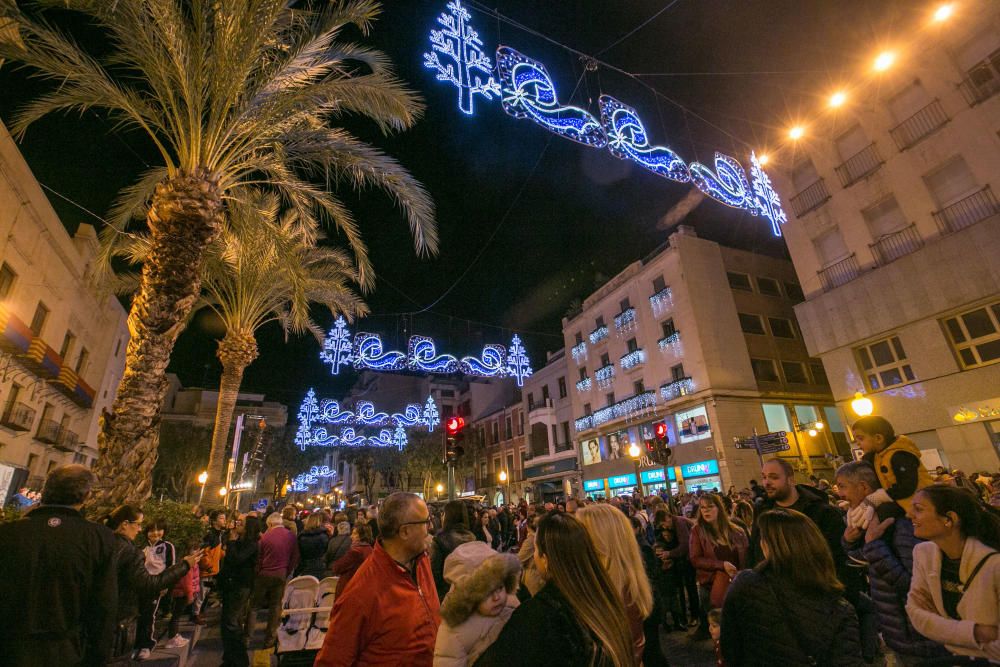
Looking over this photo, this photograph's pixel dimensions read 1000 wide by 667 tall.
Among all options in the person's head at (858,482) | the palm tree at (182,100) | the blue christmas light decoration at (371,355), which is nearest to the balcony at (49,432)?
the blue christmas light decoration at (371,355)

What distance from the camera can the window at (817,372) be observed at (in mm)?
25016

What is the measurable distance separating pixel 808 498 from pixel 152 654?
8.03 meters

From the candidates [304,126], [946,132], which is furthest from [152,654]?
[946,132]

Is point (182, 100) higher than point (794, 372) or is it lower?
higher

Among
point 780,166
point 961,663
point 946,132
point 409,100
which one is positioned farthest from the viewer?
point 780,166

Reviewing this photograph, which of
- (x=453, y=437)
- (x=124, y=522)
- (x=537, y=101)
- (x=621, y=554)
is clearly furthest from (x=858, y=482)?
(x=537, y=101)

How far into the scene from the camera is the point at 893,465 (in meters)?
3.66

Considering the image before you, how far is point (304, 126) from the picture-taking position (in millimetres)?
9445

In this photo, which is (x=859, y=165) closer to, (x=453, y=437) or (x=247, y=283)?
(x=453, y=437)

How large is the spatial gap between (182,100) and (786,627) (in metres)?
11.5

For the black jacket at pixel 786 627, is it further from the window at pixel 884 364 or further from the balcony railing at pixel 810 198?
the balcony railing at pixel 810 198

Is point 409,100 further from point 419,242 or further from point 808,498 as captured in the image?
point 808,498

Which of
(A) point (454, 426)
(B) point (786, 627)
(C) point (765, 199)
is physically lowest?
(B) point (786, 627)

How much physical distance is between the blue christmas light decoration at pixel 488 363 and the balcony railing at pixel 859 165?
15.7m
